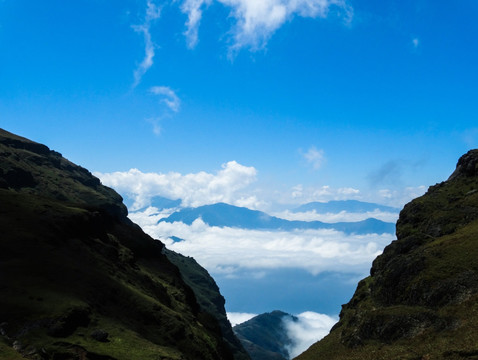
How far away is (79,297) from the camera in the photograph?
8638 centimetres

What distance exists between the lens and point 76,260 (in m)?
103

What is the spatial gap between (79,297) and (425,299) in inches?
3544

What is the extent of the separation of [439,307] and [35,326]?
92.5 metres

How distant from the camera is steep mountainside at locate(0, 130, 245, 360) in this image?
68688 millimetres

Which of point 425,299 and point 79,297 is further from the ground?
point 425,299

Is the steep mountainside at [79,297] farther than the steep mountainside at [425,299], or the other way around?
the steep mountainside at [425,299]

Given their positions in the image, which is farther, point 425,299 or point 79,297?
point 425,299

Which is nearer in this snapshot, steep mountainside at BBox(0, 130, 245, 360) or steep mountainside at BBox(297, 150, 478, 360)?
steep mountainside at BBox(0, 130, 245, 360)

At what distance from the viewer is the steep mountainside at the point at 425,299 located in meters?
72.5

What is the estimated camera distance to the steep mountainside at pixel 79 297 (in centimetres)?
6869

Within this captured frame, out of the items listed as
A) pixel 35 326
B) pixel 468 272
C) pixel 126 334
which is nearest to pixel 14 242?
pixel 35 326

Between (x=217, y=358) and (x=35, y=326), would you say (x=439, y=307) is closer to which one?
(x=217, y=358)

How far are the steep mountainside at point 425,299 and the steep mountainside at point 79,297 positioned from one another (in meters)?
43.3

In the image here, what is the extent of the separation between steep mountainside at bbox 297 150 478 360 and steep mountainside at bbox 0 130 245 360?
142 feet
